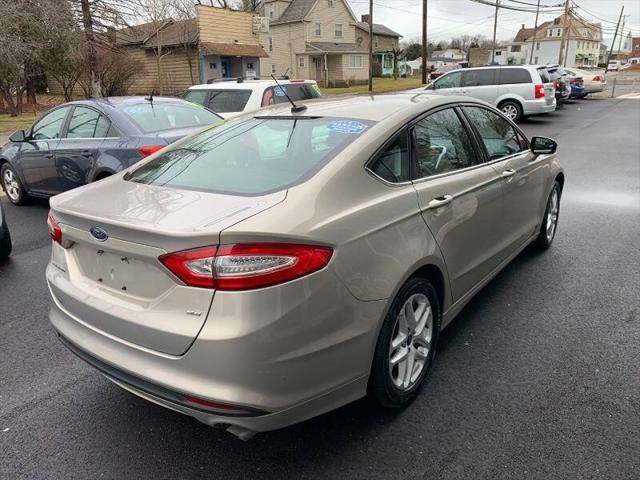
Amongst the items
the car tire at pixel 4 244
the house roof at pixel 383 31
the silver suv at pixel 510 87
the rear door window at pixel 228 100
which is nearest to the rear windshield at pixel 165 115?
the car tire at pixel 4 244

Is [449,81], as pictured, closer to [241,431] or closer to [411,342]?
[411,342]

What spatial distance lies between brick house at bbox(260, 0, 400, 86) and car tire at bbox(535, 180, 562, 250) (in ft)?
134

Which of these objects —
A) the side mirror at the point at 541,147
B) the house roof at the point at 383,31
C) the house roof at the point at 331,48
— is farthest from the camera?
the house roof at the point at 383,31

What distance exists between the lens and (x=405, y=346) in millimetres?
2832

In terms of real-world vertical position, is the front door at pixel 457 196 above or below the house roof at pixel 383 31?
below

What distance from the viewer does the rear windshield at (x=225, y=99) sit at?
1030cm

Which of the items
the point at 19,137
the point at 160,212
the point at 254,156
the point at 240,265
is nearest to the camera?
the point at 240,265

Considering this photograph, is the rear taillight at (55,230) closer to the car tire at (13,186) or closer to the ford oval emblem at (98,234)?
the ford oval emblem at (98,234)

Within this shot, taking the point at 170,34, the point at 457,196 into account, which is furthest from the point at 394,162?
the point at 170,34

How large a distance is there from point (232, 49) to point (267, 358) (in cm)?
3487

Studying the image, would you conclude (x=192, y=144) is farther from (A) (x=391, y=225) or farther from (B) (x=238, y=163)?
(A) (x=391, y=225)

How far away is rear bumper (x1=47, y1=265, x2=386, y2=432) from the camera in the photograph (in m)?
2.07

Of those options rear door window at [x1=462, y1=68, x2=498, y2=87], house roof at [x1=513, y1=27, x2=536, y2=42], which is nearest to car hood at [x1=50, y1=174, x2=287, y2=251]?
rear door window at [x1=462, y1=68, x2=498, y2=87]

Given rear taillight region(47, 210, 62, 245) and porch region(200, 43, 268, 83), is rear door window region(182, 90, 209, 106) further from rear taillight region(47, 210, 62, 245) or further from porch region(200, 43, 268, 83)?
porch region(200, 43, 268, 83)
